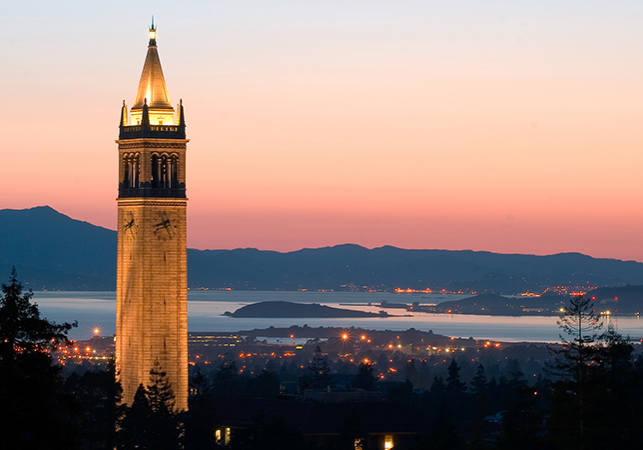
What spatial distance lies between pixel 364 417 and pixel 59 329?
40076mm

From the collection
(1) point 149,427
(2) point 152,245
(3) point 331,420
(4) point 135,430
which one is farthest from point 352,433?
(2) point 152,245

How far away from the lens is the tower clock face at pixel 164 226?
68.1 m

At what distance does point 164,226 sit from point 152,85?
24.2 feet

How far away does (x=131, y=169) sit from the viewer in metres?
69.1

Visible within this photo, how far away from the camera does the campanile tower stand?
67812 millimetres

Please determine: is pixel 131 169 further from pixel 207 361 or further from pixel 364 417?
pixel 207 361

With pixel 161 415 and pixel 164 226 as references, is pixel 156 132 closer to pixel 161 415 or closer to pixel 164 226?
pixel 164 226

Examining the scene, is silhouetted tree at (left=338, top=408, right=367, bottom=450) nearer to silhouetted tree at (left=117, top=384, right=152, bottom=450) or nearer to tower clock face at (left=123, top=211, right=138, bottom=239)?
silhouetted tree at (left=117, top=384, right=152, bottom=450)

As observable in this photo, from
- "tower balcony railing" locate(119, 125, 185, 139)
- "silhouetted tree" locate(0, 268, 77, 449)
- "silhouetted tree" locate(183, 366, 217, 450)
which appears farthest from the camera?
"tower balcony railing" locate(119, 125, 185, 139)

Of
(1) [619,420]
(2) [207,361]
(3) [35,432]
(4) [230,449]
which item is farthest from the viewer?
(2) [207,361]

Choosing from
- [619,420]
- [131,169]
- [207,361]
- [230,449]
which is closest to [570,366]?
[619,420]

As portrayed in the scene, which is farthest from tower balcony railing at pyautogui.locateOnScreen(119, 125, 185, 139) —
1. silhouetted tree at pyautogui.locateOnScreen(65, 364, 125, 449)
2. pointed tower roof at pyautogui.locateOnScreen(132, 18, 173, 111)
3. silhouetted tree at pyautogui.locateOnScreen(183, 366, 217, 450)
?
silhouetted tree at pyautogui.locateOnScreen(183, 366, 217, 450)

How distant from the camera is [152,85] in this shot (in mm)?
69312

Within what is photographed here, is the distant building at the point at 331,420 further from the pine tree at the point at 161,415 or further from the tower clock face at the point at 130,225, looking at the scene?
the tower clock face at the point at 130,225
